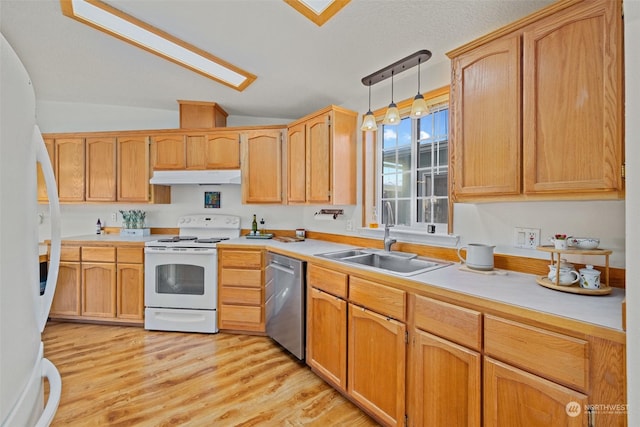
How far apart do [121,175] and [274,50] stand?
2.44 meters

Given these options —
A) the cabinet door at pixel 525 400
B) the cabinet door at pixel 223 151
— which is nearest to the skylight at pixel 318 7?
the cabinet door at pixel 223 151

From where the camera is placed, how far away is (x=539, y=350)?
1.02 m

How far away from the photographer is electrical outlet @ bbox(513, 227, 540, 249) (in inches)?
62.1

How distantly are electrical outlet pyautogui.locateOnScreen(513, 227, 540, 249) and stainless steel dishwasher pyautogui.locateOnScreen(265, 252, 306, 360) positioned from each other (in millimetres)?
1430

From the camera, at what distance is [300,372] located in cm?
214

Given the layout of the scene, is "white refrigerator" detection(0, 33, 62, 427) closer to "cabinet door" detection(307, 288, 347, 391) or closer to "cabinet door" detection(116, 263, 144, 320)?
"cabinet door" detection(307, 288, 347, 391)

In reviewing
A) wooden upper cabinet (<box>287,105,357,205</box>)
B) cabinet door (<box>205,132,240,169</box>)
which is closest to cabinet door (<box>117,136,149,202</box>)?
cabinet door (<box>205,132,240,169</box>)

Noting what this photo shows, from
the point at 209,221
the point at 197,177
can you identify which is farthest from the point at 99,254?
the point at 197,177

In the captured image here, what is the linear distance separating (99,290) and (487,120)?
12.4ft

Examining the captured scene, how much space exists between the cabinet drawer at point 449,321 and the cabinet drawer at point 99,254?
3.06 metres

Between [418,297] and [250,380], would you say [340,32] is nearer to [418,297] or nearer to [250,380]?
[418,297]

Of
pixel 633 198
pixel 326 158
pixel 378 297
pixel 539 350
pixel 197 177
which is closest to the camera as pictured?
pixel 633 198

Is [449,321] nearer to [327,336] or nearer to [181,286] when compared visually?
[327,336]

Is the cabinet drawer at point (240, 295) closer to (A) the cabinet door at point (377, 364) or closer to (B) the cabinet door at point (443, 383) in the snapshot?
(A) the cabinet door at point (377, 364)
